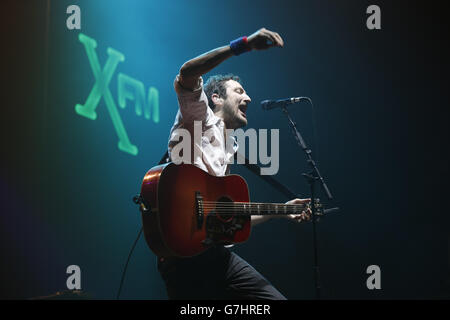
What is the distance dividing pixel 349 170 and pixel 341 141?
0.33 meters

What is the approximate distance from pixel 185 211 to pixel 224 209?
0.30 metres

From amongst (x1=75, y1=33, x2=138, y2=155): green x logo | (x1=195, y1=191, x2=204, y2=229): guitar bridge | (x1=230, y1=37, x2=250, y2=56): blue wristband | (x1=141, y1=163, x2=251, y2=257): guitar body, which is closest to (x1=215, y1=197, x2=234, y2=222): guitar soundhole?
(x1=141, y1=163, x2=251, y2=257): guitar body

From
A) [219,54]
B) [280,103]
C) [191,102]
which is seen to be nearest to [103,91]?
[280,103]

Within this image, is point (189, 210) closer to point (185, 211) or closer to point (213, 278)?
point (185, 211)

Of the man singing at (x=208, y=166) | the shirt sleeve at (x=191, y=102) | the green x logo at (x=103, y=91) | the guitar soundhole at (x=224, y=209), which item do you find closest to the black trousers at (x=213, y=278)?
the man singing at (x=208, y=166)

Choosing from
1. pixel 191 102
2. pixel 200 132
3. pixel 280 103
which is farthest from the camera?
pixel 280 103

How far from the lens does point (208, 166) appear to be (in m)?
2.10

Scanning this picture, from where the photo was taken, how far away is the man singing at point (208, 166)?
5.91 feet

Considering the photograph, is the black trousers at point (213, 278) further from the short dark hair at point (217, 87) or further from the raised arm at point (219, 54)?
the short dark hair at point (217, 87)

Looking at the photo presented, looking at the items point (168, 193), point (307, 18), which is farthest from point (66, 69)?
point (307, 18)
